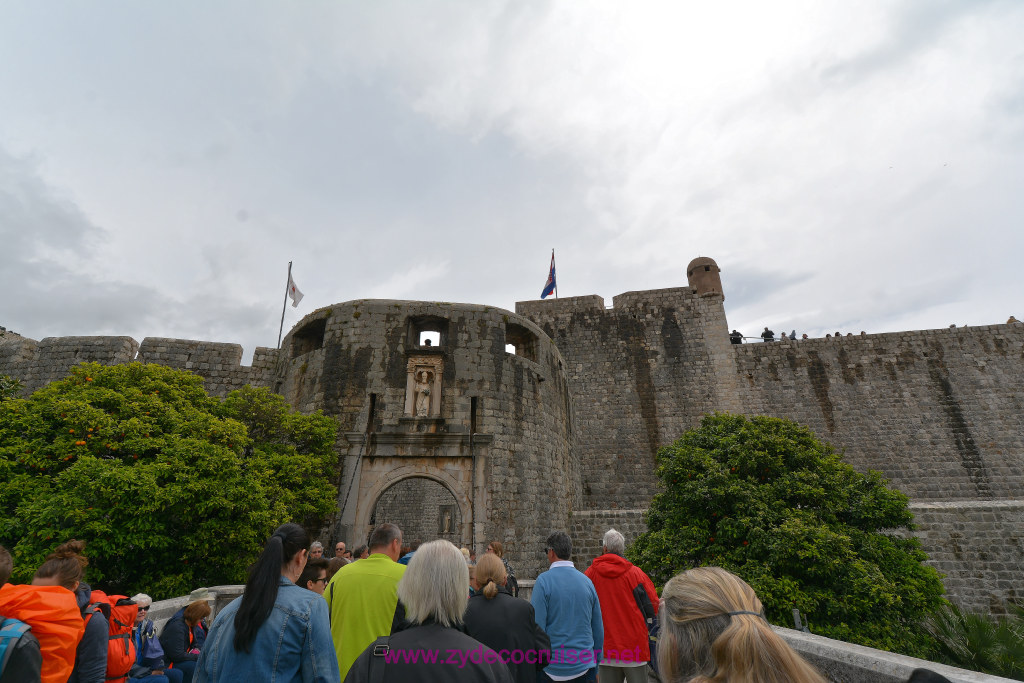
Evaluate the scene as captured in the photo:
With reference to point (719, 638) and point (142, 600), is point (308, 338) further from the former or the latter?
point (719, 638)

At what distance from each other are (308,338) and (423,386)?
14.3 ft

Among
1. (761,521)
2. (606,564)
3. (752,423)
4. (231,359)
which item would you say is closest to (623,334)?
(752,423)

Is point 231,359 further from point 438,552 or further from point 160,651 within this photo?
point 438,552

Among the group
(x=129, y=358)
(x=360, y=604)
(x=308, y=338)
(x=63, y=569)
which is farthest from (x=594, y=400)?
(x=63, y=569)

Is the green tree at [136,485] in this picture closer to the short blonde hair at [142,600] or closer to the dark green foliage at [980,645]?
the short blonde hair at [142,600]

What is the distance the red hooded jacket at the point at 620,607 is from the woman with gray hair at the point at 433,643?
2.42m

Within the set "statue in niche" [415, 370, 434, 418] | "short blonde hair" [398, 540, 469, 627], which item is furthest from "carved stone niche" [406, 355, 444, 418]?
"short blonde hair" [398, 540, 469, 627]

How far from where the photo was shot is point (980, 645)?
19.7ft

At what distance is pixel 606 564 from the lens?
434 centimetres

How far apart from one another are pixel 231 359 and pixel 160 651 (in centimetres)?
1139

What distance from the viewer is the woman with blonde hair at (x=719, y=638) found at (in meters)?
1.34

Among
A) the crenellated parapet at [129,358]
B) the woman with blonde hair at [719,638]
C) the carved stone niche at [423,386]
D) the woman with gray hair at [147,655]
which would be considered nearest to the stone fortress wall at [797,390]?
the carved stone niche at [423,386]

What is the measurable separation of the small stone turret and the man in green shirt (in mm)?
20280

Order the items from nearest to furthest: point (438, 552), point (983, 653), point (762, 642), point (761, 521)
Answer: point (762, 642) → point (438, 552) → point (983, 653) → point (761, 521)
